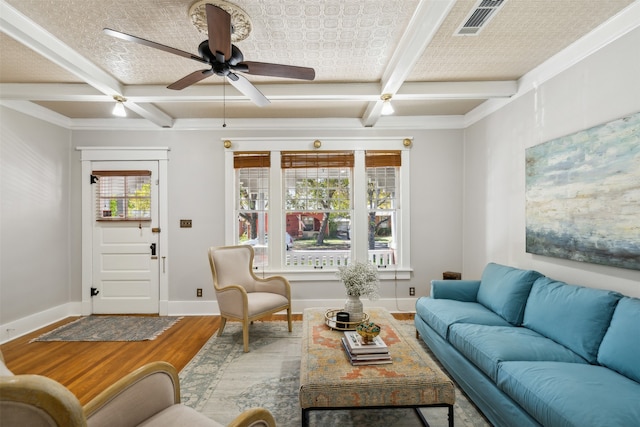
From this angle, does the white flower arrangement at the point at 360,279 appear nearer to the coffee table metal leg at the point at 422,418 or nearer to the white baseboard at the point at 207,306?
the coffee table metal leg at the point at 422,418

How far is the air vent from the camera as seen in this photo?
198 cm

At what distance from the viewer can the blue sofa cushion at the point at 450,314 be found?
253cm

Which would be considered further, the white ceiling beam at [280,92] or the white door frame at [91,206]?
the white door frame at [91,206]

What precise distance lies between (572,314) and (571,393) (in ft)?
2.53

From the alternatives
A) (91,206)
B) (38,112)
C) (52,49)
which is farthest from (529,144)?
(38,112)

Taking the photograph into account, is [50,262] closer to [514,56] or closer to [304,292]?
[304,292]

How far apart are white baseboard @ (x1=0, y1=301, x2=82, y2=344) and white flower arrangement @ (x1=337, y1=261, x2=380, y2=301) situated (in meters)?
3.73

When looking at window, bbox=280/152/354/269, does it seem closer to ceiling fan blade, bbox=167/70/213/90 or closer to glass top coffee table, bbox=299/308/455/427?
ceiling fan blade, bbox=167/70/213/90

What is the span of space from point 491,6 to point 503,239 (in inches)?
92.3

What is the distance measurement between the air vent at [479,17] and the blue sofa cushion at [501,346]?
7.11ft

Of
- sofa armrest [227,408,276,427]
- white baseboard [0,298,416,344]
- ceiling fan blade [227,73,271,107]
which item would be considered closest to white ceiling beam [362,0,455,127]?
ceiling fan blade [227,73,271,107]

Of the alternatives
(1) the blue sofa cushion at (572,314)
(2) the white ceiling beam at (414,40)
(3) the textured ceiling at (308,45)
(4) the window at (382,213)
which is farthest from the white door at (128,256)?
(1) the blue sofa cushion at (572,314)

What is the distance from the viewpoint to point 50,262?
3.97 metres

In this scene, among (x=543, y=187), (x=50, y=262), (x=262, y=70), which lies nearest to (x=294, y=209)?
(x=262, y=70)
